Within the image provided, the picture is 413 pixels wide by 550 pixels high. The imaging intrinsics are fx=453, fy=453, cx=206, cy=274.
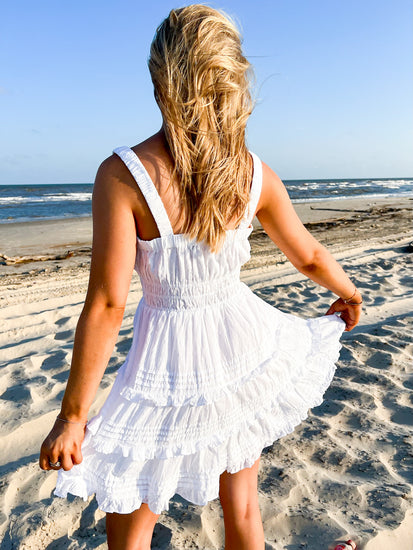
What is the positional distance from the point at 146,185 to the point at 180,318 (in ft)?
1.38

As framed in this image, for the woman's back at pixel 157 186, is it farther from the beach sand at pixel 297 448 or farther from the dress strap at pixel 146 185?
the beach sand at pixel 297 448

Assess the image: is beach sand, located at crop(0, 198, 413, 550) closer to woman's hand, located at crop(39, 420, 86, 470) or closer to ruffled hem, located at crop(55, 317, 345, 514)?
ruffled hem, located at crop(55, 317, 345, 514)

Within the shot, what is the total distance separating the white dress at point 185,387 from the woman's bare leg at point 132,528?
0.07 metres

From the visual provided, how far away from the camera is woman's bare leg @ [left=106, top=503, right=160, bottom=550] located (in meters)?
1.35

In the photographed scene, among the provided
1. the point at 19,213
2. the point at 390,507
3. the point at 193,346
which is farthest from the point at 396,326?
the point at 19,213

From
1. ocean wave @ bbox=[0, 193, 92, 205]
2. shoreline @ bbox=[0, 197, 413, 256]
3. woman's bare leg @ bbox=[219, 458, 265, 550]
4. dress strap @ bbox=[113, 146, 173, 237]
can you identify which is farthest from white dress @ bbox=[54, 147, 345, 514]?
ocean wave @ bbox=[0, 193, 92, 205]

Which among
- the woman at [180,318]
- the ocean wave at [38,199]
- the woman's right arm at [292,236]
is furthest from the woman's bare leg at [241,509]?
the ocean wave at [38,199]

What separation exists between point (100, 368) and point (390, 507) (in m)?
1.66

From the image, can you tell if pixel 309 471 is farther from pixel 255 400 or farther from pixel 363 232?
pixel 363 232

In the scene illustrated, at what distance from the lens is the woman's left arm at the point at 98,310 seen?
120 cm

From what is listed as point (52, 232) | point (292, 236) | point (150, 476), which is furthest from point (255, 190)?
point (52, 232)

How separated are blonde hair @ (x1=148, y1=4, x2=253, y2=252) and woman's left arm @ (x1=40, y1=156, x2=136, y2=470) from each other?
7.1 inches

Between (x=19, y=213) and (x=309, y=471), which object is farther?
(x=19, y=213)

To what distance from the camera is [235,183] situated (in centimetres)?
132
